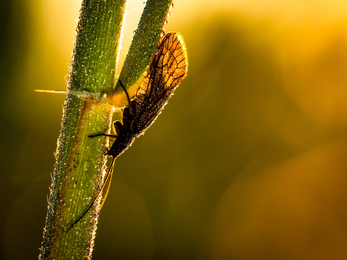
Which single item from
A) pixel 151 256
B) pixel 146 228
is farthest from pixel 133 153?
pixel 151 256

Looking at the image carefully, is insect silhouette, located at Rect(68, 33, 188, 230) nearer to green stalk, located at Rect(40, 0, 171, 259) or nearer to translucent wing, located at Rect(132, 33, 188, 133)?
translucent wing, located at Rect(132, 33, 188, 133)

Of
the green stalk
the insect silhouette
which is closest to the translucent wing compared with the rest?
the insect silhouette

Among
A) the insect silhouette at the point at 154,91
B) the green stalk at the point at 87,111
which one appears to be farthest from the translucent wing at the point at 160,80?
the green stalk at the point at 87,111

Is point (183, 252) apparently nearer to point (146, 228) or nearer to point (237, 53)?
point (146, 228)

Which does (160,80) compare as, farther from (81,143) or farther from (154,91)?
(81,143)

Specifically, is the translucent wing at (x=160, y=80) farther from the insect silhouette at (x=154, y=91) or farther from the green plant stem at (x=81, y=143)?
the green plant stem at (x=81, y=143)
